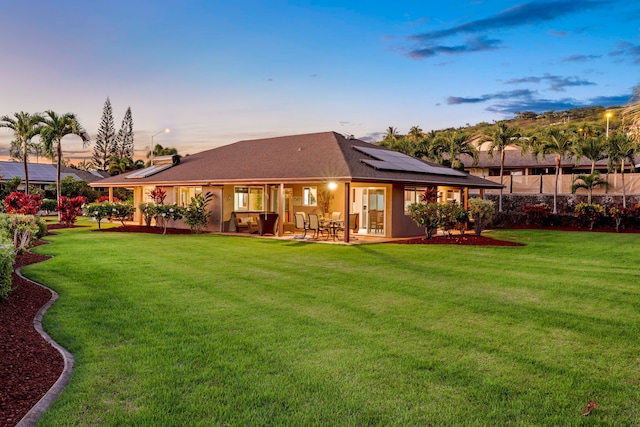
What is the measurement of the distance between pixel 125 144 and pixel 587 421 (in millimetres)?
84659

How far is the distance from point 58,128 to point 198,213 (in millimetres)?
14452

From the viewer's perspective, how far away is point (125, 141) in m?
79.3

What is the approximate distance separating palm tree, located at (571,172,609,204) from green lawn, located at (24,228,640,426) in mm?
19700

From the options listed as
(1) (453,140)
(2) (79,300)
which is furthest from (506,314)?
(1) (453,140)

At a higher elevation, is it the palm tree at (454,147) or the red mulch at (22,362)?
the palm tree at (454,147)

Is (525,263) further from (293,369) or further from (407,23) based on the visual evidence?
(407,23)

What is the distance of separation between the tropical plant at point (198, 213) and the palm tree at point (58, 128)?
12.8 m

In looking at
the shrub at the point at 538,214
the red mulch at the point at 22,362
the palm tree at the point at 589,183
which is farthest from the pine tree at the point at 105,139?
the red mulch at the point at 22,362

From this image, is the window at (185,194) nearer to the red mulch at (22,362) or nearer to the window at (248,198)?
the window at (248,198)

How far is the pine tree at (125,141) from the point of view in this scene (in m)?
79.1

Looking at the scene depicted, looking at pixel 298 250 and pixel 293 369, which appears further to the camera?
pixel 298 250

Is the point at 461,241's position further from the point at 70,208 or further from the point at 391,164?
the point at 70,208

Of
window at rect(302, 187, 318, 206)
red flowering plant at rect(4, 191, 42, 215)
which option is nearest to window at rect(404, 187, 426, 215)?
window at rect(302, 187, 318, 206)

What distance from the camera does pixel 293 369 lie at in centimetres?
494
